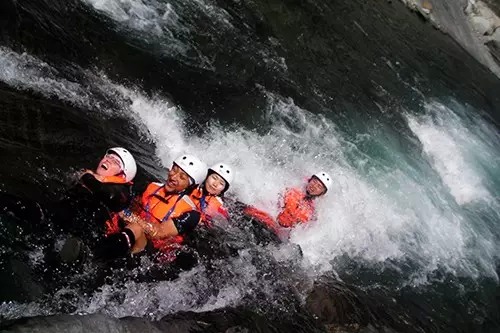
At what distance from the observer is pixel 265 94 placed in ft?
39.8

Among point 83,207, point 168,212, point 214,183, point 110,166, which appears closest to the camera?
point 83,207

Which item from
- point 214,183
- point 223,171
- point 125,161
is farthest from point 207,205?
point 125,161

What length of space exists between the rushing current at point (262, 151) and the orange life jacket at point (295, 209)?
325 millimetres

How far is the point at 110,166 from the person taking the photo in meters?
5.97

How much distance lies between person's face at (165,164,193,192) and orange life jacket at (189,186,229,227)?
1.84ft

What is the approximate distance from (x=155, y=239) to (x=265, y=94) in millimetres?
6720

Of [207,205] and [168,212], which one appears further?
[207,205]

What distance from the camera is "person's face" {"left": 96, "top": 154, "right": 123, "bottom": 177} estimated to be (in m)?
5.95

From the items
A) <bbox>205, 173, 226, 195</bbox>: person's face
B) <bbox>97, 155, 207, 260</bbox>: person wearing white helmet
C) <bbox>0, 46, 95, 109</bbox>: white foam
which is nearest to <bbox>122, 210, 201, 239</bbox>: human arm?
<bbox>97, 155, 207, 260</bbox>: person wearing white helmet

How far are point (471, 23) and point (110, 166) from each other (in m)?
28.3

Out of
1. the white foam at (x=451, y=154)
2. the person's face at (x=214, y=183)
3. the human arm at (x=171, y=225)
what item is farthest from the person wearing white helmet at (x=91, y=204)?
the white foam at (x=451, y=154)

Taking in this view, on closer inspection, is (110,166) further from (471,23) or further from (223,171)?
(471,23)

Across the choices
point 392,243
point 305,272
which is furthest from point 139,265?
point 392,243

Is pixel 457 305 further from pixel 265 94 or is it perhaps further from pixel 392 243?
pixel 265 94
